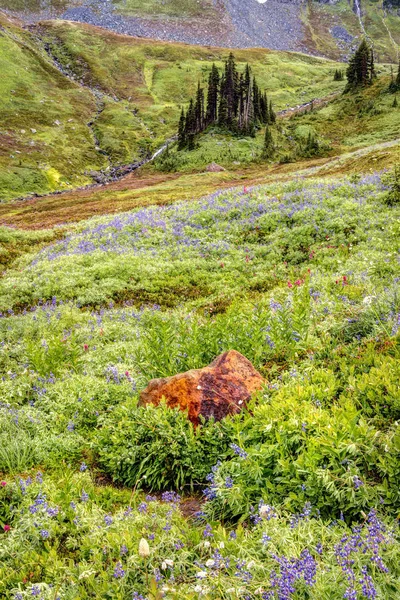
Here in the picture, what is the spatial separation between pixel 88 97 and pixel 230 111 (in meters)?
68.2

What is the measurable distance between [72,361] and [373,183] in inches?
744

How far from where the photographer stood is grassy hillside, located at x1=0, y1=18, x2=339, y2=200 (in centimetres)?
9288

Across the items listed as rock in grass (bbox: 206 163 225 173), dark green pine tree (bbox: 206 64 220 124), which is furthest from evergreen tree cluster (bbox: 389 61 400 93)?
rock in grass (bbox: 206 163 225 173)

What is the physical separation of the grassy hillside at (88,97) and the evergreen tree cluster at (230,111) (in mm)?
19725

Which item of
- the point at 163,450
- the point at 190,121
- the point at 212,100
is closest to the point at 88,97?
the point at 212,100

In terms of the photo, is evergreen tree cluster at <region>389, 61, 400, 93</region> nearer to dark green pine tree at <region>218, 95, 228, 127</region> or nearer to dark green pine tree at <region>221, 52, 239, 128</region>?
dark green pine tree at <region>221, 52, 239, 128</region>

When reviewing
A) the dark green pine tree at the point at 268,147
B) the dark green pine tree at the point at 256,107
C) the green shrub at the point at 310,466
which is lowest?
the green shrub at the point at 310,466

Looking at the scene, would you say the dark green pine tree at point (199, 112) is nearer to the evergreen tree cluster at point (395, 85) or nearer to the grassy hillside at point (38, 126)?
the grassy hillside at point (38, 126)

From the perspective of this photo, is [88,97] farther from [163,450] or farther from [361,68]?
[163,450]

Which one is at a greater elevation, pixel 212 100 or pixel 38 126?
pixel 212 100

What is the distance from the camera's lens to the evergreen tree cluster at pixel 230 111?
9475 cm

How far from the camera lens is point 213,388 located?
625 centimetres

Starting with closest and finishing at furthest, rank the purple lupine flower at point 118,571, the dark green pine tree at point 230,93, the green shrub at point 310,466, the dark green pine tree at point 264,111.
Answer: the purple lupine flower at point 118,571 < the green shrub at point 310,466 < the dark green pine tree at point 230,93 < the dark green pine tree at point 264,111

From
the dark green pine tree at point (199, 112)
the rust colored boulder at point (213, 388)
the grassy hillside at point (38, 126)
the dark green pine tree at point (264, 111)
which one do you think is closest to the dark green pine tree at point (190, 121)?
the dark green pine tree at point (199, 112)
